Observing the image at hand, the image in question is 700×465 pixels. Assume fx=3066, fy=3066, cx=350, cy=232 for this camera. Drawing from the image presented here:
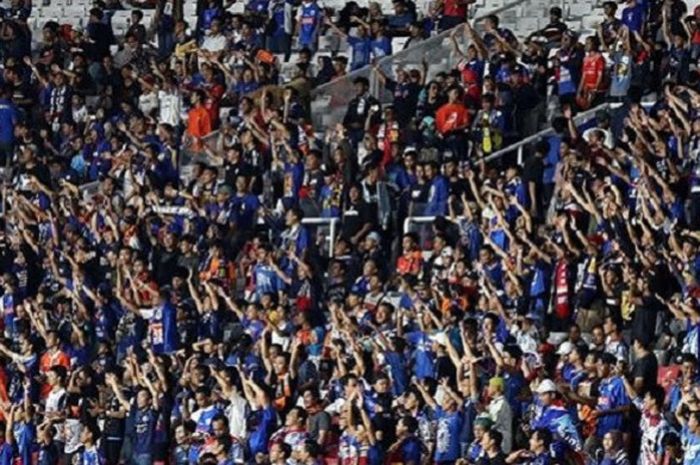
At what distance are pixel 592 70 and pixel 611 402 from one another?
665 centimetres

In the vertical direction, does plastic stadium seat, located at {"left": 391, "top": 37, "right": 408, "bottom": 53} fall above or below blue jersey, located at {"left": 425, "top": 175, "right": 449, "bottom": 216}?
above

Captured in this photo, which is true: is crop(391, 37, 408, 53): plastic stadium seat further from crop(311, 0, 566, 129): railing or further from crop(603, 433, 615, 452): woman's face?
crop(603, 433, 615, 452): woman's face

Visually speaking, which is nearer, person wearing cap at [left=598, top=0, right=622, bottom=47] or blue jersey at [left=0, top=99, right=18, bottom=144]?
person wearing cap at [left=598, top=0, right=622, bottom=47]

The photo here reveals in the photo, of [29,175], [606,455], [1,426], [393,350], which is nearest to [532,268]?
[393,350]

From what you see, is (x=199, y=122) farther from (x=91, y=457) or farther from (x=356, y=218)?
(x=91, y=457)

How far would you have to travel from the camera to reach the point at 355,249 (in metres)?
32.4

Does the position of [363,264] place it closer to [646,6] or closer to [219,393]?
[219,393]

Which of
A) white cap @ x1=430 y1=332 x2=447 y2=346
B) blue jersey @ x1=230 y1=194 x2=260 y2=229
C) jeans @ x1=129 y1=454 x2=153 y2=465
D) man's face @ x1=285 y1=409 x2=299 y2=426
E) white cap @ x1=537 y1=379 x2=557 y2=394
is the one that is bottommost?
jeans @ x1=129 y1=454 x2=153 y2=465

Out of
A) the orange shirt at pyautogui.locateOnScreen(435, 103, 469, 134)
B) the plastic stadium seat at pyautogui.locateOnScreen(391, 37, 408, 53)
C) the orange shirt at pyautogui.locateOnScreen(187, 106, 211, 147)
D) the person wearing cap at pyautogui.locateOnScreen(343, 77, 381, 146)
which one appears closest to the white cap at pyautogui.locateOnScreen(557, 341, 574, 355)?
the orange shirt at pyautogui.locateOnScreen(435, 103, 469, 134)

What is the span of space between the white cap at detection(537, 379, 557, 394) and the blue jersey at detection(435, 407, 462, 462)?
87 cm

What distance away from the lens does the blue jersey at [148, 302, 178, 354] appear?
106 feet

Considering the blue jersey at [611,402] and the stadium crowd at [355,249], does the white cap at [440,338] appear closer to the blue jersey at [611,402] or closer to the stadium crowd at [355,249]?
the stadium crowd at [355,249]

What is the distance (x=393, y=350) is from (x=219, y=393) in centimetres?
179

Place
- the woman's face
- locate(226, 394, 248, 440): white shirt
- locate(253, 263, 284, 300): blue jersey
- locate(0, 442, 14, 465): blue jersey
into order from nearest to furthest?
the woman's face → locate(226, 394, 248, 440): white shirt → locate(0, 442, 14, 465): blue jersey → locate(253, 263, 284, 300): blue jersey
